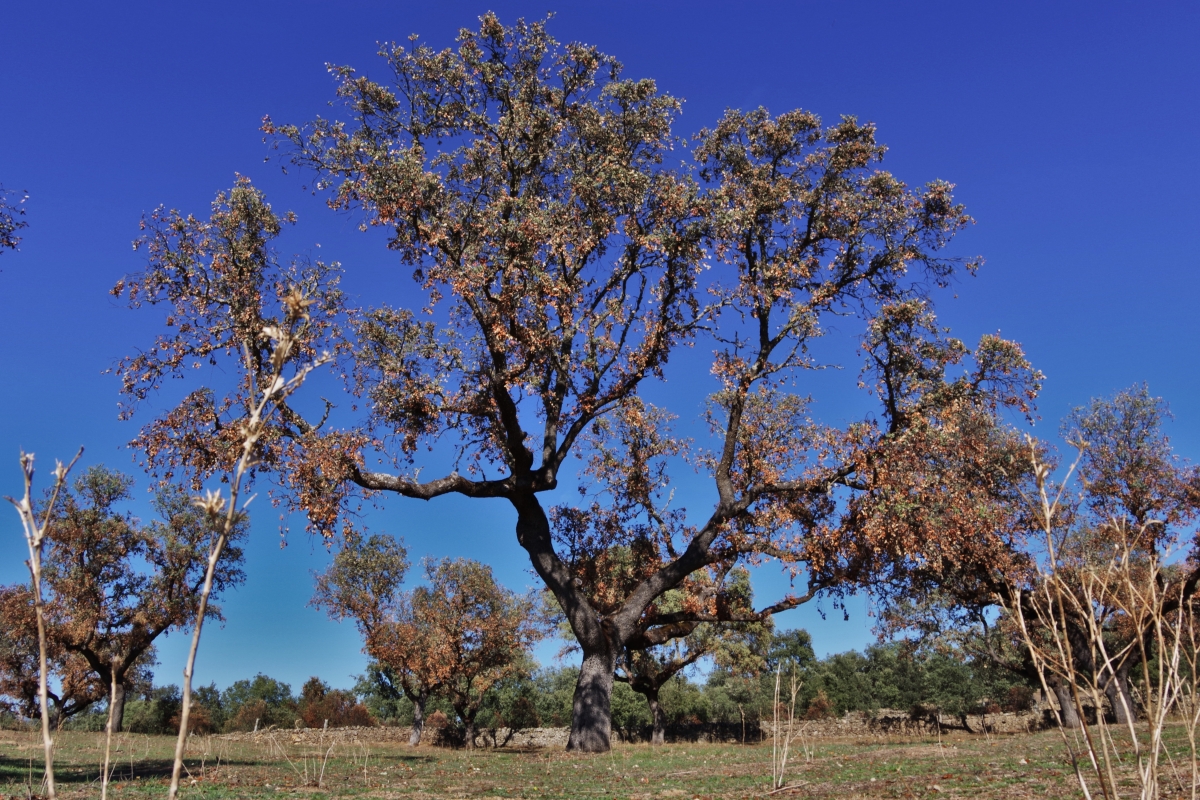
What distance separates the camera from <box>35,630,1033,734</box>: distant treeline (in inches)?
2010

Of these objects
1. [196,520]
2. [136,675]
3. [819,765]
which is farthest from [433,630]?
[819,765]

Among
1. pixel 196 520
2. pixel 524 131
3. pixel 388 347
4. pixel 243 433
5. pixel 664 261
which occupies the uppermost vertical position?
pixel 524 131

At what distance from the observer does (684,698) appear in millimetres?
59344

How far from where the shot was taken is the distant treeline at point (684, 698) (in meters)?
51.0

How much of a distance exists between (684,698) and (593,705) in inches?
1794

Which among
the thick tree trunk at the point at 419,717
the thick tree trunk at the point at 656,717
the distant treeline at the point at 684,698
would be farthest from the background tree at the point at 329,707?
the thick tree trunk at the point at 656,717

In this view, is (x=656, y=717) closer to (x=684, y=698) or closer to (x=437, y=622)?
(x=437, y=622)

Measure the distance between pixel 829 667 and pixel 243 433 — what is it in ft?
270

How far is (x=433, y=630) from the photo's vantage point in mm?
38844

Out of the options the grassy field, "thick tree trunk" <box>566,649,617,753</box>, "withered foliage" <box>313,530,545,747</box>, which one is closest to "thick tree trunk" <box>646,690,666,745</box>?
"withered foliage" <box>313,530,545,747</box>

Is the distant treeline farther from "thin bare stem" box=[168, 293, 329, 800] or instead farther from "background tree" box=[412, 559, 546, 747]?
"thin bare stem" box=[168, 293, 329, 800]

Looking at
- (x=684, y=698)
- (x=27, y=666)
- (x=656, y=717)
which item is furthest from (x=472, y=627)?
(x=684, y=698)

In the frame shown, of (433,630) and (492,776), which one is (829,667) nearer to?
(433,630)

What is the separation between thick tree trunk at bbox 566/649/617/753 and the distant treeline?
91.1 feet
